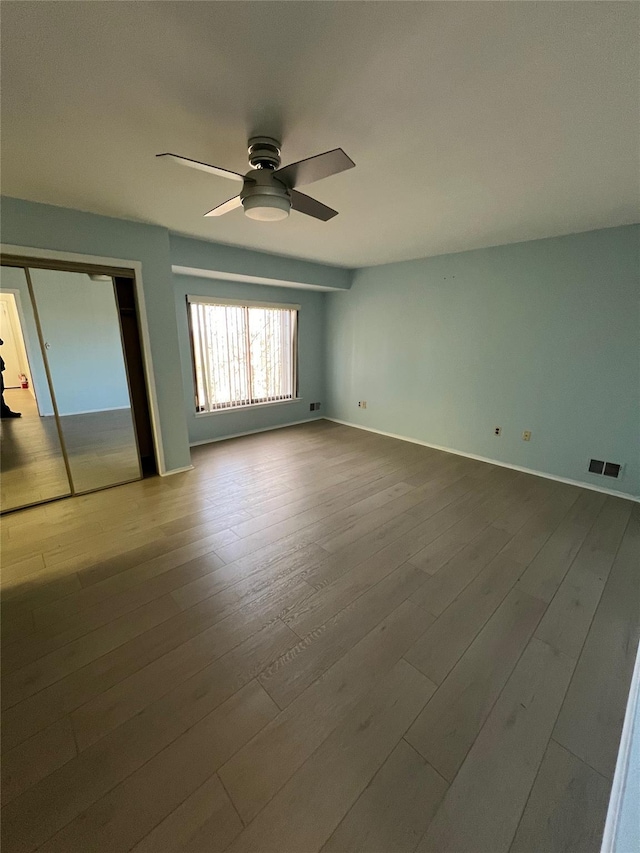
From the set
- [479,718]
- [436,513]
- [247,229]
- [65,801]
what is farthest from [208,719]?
[247,229]

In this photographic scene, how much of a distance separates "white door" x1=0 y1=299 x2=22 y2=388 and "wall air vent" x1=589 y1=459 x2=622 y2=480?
5231 millimetres

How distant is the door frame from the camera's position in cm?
237

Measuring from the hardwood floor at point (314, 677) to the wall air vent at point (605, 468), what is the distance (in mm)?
414

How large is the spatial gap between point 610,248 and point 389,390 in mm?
2640

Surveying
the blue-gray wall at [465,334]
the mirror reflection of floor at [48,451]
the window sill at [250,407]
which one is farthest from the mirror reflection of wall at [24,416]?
the window sill at [250,407]

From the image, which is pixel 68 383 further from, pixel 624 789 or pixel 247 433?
pixel 624 789

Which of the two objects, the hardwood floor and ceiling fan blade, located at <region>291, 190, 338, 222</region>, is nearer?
the hardwood floor

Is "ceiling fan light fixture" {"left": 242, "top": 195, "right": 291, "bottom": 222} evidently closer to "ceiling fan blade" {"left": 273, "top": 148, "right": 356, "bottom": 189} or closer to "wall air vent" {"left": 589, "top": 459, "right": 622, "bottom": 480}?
"ceiling fan blade" {"left": 273, "top": 148, "right": 356, "bottom": 189}

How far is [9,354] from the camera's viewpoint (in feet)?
8.61

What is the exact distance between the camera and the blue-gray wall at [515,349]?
2.86 metres

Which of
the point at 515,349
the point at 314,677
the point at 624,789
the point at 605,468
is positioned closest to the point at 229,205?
the point at 314,677

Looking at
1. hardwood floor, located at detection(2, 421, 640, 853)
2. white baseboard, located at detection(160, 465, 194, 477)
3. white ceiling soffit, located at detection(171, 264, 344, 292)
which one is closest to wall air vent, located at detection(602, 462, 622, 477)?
hardwood floor, located at detection(2, 421, 640, 853)

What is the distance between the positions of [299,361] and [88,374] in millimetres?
2961

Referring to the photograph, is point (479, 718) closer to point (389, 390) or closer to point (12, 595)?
point (12, 595)
